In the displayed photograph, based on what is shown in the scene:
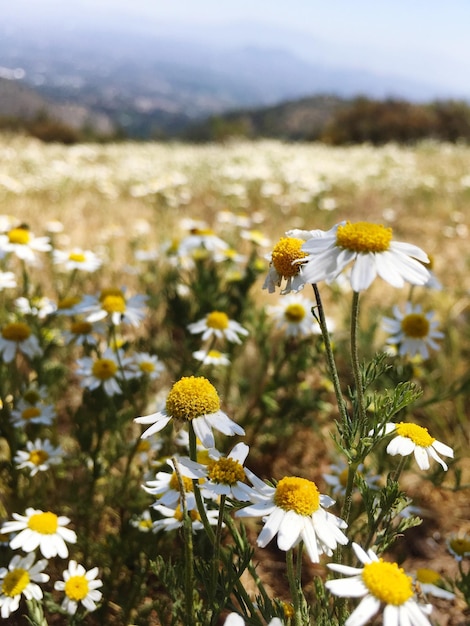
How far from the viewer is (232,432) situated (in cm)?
Answer: 118

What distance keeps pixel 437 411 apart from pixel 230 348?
135cm

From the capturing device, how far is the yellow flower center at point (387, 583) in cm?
93

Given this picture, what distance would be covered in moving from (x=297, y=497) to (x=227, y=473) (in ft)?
0.57

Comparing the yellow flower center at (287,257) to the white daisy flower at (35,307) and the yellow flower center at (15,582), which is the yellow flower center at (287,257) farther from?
the white daisy flower at (35,307)

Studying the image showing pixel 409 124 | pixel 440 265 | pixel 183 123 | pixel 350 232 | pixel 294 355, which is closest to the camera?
pixel 350 232

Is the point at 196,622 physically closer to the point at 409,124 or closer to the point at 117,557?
the point at 117,557

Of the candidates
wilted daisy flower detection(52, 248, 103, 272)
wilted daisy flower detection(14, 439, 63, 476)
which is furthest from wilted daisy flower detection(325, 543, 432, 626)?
wilted daisy flower detection(52, 248, 103, 272)

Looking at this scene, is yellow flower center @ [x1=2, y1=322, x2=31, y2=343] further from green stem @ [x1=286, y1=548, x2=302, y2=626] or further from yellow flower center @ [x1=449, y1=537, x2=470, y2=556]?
yellow flower center @ [x1=449, y1=537, x2=470, y2=556]

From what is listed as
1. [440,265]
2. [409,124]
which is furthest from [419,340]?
[409,124]

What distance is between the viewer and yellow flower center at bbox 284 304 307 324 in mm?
2654

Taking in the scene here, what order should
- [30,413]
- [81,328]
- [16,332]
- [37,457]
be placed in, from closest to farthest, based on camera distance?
[37,457], [30,413], [16,332], [81,328]

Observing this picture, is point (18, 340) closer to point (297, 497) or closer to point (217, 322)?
point (217, 322)

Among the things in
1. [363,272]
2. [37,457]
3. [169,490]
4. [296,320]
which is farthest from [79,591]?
[296,320]

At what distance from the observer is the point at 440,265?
525 centimetres
